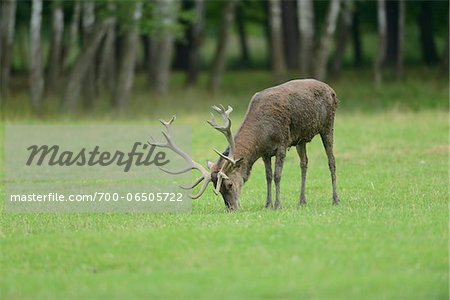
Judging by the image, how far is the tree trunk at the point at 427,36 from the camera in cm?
5244

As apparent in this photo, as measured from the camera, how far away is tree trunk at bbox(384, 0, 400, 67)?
52719mm

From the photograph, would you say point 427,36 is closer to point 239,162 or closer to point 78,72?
point 78,72

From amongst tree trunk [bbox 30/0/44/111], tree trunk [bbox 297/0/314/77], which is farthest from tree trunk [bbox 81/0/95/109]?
tree trunk [bbox 297/0/314/77]

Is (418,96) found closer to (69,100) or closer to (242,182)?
(69,100)

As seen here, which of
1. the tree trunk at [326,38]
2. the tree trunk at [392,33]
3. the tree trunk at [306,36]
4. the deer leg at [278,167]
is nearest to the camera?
the deer leg at [278,167]

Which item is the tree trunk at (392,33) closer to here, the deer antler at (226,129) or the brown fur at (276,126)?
the brown fur at (276,126)

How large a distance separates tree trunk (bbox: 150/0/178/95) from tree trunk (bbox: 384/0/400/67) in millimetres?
12708

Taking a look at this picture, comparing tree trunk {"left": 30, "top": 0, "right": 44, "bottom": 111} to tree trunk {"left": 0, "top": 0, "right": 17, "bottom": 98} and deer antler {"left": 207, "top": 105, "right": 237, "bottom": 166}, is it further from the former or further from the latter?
deer antler {"left": 207, "top": 105, "right": 237, "bottom": 166}

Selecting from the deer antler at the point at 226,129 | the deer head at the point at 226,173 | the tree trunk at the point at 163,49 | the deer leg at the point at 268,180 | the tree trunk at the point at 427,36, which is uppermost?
the deer antler at the point at 226,129

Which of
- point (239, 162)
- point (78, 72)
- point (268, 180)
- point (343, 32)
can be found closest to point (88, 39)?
point (78, 72)

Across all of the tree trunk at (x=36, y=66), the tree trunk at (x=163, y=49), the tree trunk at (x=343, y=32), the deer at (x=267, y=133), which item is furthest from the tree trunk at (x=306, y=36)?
the deer at (x=267, y=133)

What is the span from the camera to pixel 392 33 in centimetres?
5394

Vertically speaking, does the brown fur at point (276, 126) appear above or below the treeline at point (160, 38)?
above

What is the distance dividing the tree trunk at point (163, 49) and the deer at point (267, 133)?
67.9 ft
